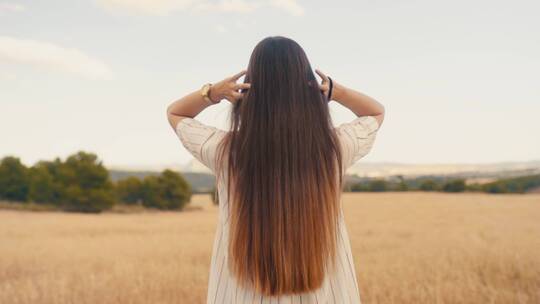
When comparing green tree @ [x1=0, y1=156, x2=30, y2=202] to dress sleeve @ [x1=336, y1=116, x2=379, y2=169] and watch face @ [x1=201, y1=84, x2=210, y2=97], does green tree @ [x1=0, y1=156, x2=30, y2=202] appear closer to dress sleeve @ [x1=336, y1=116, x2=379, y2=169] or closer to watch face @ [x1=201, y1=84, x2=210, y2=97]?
watch face @ [x1=201, y1=84, x2=210, y2=97]

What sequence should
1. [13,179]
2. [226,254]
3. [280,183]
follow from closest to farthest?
[280,183] < [226,254] < [13,179]

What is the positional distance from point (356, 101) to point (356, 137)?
0.19 meters

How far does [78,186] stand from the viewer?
34.4m

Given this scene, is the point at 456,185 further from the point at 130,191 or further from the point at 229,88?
the point at 229,88

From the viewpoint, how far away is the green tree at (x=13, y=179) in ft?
116

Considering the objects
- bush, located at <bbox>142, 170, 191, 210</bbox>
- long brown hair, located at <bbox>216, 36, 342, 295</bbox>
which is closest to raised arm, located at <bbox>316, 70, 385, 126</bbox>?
long brown hair, located at <bbox>216, 36, 342, 295</bbox>

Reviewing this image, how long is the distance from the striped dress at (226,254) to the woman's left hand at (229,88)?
16cm

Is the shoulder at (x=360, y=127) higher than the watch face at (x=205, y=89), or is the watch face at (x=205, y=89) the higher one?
the watch face at (x=205, y=89)

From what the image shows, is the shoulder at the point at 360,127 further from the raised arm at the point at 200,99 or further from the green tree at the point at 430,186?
the green tree at the point at 430,186

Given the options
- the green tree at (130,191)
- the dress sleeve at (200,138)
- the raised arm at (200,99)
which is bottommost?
the green tree at (130,191)

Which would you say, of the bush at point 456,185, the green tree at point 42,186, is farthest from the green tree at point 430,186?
the green tree at point 42,186

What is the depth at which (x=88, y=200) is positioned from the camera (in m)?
34.5

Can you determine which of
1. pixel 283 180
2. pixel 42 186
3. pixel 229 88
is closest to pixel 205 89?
pixel 229 88

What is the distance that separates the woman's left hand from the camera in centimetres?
228
